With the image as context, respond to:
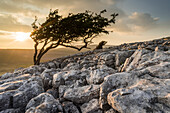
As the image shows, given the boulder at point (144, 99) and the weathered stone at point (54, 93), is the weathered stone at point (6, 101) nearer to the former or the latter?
the weathered stone at point (54, 93)

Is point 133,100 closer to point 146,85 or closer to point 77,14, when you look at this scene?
point 146,85

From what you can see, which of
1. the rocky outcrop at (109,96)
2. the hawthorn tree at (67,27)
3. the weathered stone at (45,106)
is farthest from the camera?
the hawthorn tree at (67,27)

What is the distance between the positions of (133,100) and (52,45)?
76.1 feet

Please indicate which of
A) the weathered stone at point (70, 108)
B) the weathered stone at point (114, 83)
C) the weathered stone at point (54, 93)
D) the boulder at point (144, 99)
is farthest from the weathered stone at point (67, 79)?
the boulder at point (144, 99)

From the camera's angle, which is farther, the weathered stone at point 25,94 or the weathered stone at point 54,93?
the weathered stone at point 54,93

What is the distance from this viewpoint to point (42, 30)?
822 inches

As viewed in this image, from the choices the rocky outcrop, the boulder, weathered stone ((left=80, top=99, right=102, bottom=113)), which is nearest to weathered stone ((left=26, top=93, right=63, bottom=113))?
the rocky outcrop

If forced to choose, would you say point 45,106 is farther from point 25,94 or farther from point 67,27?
point 67,27

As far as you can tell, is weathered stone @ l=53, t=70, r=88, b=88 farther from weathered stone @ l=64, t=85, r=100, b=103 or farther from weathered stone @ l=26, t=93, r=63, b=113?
weathered stone @ l=26, t=93, r=63, b=113

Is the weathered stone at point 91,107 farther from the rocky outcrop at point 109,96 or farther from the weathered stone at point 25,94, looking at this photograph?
the weathered stone at point 25,94

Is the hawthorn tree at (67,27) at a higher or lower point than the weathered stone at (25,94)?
higher

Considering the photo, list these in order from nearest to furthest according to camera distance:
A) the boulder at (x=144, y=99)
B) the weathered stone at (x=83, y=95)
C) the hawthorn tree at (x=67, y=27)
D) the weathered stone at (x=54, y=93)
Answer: the boulder at (x=144, y=99) < the weathered stone at (x=83, y=95) < the weathered stone at (x=54, y=93) < the hawthorn tree at (x=67, y=27)

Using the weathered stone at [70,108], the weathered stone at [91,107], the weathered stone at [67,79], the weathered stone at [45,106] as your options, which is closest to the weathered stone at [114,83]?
the weathered stone at [91,107]

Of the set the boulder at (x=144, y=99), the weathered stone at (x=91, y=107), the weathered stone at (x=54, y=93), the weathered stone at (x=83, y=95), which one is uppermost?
the boulder at (x=144, y=99)
